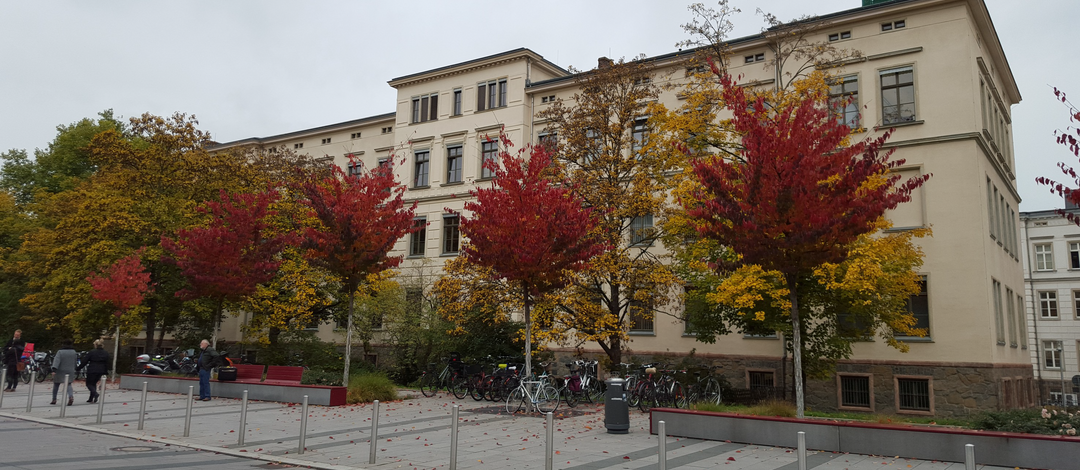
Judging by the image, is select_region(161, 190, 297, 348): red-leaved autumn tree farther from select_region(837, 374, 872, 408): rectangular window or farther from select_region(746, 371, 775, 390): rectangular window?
select_region(837, 374, 872, 408): rectangular window

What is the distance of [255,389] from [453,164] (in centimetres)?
1871

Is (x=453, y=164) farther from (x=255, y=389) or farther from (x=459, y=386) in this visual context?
(x=255, y=389)

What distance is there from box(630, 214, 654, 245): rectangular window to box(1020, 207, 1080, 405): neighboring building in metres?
30.2

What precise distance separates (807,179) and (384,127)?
31140mm

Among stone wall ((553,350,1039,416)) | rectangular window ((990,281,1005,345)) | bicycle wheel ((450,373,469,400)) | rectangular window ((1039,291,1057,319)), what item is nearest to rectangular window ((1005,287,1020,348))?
stone wall ((553,350,1039,416))

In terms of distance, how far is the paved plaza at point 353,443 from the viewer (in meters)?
10.2

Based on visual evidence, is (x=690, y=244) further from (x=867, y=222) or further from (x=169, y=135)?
(x=169, y=135)

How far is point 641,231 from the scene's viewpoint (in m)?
23.3

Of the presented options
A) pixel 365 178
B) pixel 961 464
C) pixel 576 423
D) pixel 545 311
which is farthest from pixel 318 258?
pixel 961 464

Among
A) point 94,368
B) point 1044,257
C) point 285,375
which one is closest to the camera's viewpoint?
point 94,368

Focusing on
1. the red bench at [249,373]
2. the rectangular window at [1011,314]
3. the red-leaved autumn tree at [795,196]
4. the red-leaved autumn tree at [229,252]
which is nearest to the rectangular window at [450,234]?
the red-leaved autumn tree at [229,252]

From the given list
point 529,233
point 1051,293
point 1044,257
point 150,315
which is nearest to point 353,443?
point 529,233

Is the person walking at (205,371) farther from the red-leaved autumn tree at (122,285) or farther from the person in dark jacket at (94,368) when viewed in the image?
the red-leaved autumn tree at (122,285)

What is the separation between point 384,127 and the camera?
39750mm
